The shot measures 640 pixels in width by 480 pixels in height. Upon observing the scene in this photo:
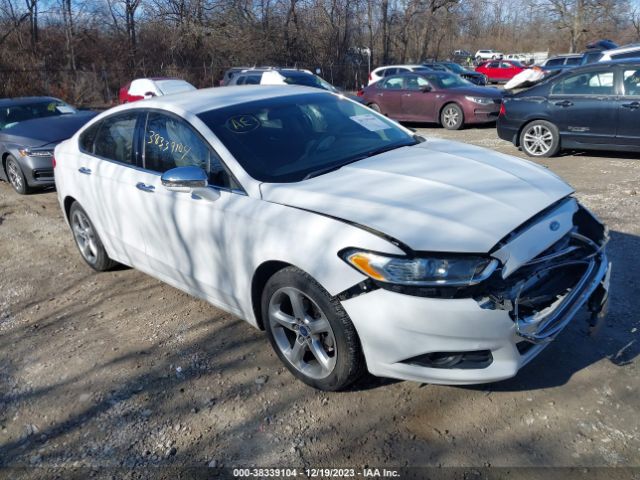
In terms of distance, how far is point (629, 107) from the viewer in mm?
7707

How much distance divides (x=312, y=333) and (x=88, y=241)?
303cm

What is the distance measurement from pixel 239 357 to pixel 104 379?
2.84ft

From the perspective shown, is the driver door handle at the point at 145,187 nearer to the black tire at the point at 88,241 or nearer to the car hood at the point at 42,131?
the black tire at the point at 88,241

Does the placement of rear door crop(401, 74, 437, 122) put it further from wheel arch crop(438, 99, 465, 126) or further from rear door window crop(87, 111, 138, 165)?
rear door window crop(87, 111, 138, 165)

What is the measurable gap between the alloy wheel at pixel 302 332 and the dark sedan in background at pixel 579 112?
6953 mm

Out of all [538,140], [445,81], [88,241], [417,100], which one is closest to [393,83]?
[417,100]

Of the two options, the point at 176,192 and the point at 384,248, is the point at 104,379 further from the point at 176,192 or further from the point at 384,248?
the point at 384,248

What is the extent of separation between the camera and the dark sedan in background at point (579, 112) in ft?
25.7

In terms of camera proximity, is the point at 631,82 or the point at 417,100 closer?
the point at 631,82

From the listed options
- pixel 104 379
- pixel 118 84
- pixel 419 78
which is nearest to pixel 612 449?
pixel 104 379

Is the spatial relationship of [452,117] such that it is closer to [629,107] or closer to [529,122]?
[529,122]

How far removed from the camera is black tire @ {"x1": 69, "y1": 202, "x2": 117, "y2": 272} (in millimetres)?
4858

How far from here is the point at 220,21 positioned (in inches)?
1259

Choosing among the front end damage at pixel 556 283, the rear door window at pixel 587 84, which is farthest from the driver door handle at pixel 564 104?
the front end damage at pixel 556 283
